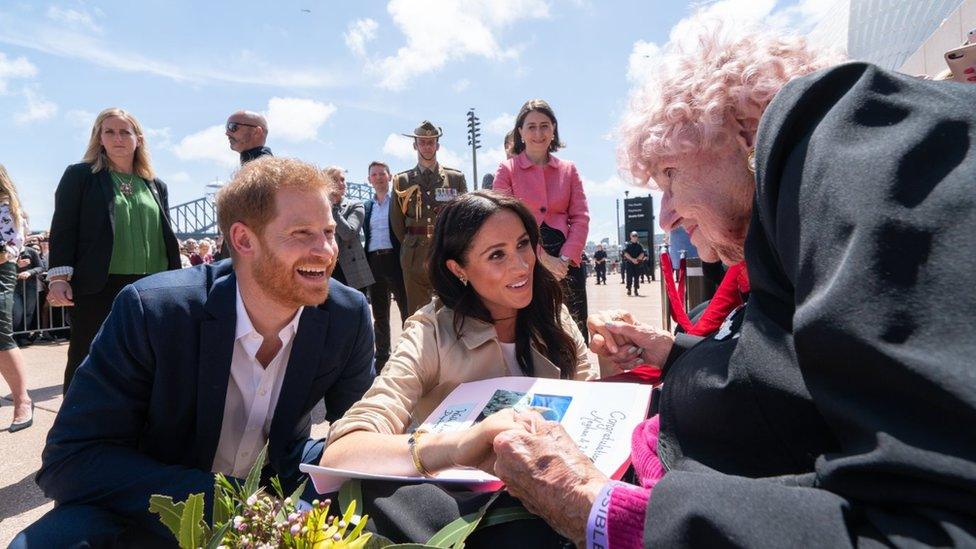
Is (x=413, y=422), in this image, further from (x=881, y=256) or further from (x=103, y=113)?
(x=103, y=113)

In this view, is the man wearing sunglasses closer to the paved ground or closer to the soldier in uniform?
the soldier in uniform

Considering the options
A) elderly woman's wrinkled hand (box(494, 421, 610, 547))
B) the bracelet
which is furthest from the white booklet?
elderly woman's wrinkled hand (box(494, 421, 610, 547))

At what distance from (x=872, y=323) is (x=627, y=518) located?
0.46 metres

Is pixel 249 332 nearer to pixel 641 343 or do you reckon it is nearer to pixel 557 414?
pixel 557 414

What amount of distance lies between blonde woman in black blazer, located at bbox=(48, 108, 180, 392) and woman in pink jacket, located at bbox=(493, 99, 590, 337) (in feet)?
7.59

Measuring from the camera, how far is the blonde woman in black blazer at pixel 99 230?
331 centimetres

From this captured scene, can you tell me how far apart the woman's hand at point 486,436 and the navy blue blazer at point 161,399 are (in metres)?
0.84

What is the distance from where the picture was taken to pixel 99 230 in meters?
3.35

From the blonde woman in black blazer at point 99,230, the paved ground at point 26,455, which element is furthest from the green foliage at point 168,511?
the blonde woman in black blazer at point 99,230

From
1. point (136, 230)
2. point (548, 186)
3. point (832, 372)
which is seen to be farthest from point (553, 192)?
point (832, 372)

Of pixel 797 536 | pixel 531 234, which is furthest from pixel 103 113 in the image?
pixel 797 536

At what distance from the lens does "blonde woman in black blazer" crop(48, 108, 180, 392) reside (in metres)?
3.31

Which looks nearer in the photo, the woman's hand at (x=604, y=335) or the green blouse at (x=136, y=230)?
the woman's hand at (x=604, y=335)

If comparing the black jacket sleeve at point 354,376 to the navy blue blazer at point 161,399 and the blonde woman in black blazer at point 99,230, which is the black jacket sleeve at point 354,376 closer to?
the navy blue blazer at point 161,399
